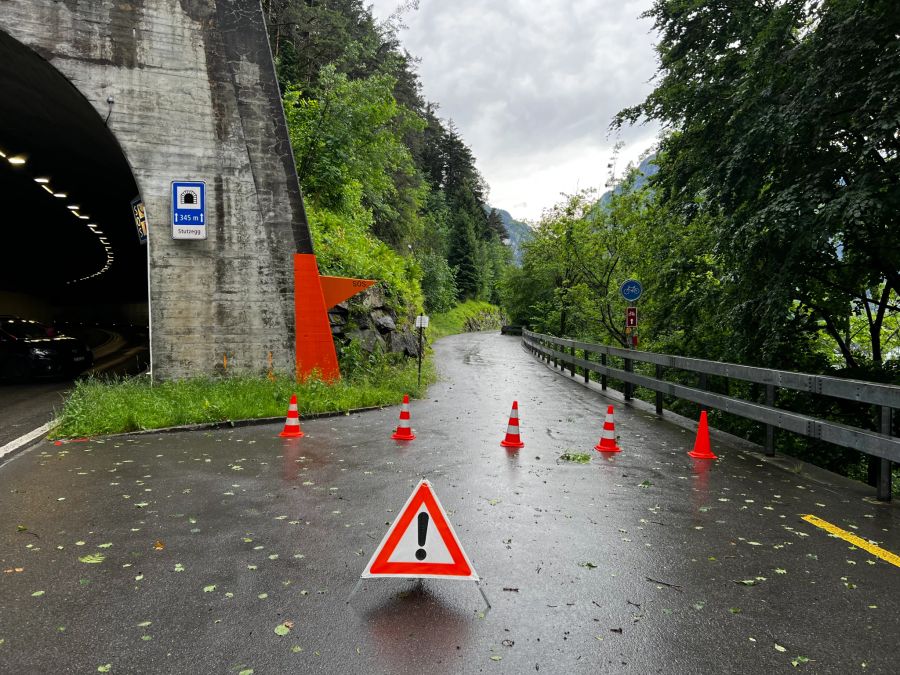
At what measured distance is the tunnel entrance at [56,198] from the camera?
467 inches

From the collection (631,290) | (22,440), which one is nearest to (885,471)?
(22,440)

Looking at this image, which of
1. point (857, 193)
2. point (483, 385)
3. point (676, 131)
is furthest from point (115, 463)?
point (676, 131)

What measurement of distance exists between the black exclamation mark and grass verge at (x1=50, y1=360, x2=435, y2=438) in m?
6.81

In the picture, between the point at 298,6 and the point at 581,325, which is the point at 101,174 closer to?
the point at 298,6

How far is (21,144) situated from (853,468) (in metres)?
20.7

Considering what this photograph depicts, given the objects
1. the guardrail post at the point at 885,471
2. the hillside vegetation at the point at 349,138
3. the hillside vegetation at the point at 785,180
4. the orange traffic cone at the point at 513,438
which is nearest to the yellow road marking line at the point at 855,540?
the guardrail post at the point at 885,471

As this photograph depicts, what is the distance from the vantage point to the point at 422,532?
372 centimetres

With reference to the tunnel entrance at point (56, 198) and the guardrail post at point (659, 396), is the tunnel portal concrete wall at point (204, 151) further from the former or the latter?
the guardrail post at point (659, 396)

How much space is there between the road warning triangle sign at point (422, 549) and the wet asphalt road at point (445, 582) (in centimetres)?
17

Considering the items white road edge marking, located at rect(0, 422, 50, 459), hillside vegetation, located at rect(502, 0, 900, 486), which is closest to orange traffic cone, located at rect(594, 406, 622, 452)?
hillside vegetation, located at rect(502, 0, 900, 486)

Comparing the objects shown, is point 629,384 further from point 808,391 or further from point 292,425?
point 292,425

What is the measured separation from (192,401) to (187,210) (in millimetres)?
3896

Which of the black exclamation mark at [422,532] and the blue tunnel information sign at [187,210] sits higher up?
the blue tunnel information sign at [187,210]

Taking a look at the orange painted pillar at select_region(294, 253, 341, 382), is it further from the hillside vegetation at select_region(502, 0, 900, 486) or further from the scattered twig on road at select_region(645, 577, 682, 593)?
the scattered twig on road at select_region(645, 577, 682, 593)
